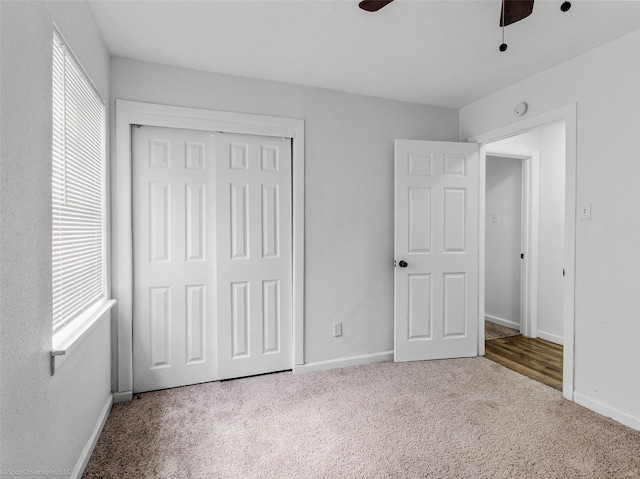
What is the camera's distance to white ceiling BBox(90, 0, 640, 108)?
1.92 meters

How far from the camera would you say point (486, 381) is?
9.17ft

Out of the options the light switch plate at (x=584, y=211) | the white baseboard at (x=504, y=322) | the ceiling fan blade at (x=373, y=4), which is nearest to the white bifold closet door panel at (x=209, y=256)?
the ceiling fan blade at (x=373, y=4)

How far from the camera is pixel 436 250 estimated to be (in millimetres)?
3248

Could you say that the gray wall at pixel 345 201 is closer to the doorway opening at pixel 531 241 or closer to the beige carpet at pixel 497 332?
the doorway opening at pixel 531 241

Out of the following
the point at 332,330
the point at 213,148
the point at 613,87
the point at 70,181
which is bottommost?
the point at 332,330

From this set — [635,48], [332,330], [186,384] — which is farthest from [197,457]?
[635,48]

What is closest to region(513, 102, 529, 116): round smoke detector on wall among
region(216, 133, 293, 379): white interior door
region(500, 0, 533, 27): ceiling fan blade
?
region(500, 0, 533, 27): ceiling fan blade

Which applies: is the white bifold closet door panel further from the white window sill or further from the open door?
the open door

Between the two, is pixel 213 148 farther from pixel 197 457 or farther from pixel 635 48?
pixel 635 48

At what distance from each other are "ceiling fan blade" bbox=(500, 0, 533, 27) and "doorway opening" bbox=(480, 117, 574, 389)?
210 cm

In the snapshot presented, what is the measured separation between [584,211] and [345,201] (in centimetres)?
171

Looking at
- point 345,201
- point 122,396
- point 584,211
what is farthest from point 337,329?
point 584,211

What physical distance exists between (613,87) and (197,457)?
3.27m

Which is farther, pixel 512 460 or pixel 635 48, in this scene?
pixel 635 48
